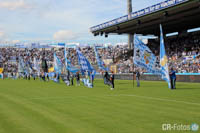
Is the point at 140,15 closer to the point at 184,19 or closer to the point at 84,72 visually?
the point at 184,19

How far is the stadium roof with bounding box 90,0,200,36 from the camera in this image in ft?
113

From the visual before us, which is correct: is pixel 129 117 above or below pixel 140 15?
below

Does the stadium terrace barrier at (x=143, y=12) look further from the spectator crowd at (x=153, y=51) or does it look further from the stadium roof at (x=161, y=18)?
the spectator crowd at (x=153, y=51)

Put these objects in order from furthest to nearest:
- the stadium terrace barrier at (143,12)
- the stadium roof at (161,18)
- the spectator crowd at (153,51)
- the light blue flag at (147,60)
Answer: the spectator crowd at (153,51) < the stadium roof at (161,18) < the stadium terrace barrier at (143,12) < the light blue flag at (147,60)

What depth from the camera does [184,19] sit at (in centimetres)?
4147

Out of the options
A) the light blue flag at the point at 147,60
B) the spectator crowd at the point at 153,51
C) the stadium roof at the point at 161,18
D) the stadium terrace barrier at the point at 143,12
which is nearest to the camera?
the light blue flag at the point at 147,60

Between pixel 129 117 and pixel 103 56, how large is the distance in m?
63.0

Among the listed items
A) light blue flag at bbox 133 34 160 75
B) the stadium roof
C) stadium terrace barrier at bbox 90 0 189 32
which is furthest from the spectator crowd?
light blue flag at bbox 133 34 160 75

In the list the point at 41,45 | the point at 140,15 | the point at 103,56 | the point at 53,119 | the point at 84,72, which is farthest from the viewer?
the point at 41,45

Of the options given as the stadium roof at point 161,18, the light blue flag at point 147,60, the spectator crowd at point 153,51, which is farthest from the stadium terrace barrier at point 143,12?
the light blue flag at point 147,60

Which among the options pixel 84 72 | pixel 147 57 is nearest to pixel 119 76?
pixel 84 72

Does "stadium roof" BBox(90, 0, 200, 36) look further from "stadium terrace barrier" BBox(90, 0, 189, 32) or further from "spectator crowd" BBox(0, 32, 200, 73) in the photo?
"spectator crowd" BBox(0, 32, 200, 73)

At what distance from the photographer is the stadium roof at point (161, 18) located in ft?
113

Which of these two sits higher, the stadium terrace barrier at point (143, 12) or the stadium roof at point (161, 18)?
the stadium terrace barrier at point (143, 12)
